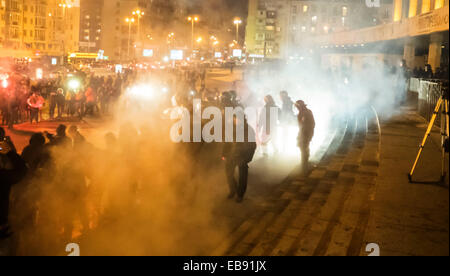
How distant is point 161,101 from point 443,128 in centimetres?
1326

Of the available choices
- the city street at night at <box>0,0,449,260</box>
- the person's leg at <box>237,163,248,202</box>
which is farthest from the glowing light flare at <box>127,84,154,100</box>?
the person's leg at <box>237,163,248,202</box>

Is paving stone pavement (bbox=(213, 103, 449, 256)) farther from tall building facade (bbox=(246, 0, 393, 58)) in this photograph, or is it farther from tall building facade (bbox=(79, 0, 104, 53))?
tall building facade (bbox=(79, 0, 104, 53))

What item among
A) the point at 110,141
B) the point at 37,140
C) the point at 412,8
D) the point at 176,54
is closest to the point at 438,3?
the point at 412,8

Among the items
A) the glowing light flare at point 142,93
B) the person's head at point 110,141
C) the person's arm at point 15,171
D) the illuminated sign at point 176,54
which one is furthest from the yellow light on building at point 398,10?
the person's arm at point 15,171

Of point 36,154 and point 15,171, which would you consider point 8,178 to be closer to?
point 15,171

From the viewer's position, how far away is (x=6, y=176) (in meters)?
5.66

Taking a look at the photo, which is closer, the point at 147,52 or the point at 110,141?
the point at 110,141

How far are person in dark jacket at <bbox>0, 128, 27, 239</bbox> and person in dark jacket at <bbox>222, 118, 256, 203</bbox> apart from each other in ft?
9.53

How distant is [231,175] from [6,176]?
316 centimetres

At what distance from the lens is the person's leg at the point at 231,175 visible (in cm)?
761

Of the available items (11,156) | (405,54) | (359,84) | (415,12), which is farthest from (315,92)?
(11,156)

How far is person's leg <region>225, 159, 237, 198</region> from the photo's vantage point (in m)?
7.61
